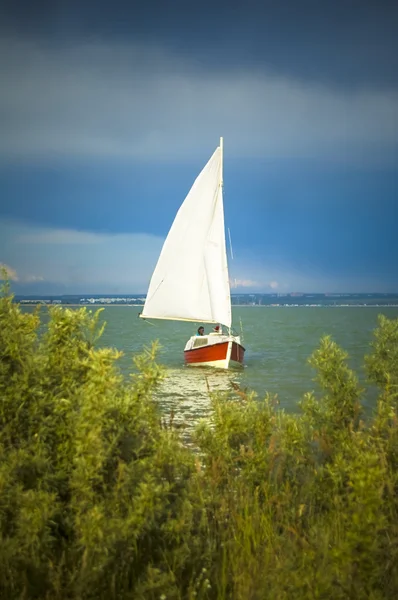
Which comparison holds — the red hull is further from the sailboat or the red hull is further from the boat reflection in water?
the boat reflection in water

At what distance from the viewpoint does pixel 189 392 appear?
29.0m

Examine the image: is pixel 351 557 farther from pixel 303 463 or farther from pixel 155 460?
pixel 303 463

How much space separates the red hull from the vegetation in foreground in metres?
31.9

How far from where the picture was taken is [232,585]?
18.1 ft

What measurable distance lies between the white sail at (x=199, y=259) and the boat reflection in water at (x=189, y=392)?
11.8 feet

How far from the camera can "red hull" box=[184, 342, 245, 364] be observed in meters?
39.1

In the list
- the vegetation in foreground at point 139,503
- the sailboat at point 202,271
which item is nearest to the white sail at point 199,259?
the sailboat at point 202,271

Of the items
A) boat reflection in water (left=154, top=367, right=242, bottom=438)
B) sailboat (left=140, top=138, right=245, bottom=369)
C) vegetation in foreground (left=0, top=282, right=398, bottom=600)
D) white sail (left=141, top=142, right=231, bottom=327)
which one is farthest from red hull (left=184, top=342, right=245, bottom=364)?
vegetation in foreground (left=0, top=282, right=398, bottom=600)

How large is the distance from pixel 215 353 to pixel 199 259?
633 cm

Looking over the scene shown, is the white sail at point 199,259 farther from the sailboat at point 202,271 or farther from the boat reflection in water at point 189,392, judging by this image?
the boat reflection in water at point 189,392

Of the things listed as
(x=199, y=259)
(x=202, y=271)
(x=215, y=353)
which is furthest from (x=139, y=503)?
(x=199, y=259)

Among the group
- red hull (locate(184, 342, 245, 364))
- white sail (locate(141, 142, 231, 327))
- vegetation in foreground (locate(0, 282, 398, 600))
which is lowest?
red hull (locate(184, 342, 245, 364))

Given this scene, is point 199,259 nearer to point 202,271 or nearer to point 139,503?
point 202,271

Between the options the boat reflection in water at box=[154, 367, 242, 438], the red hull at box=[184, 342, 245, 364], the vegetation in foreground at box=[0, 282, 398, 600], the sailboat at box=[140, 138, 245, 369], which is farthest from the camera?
the sailboat at box=[140, 138, 245, 369]
